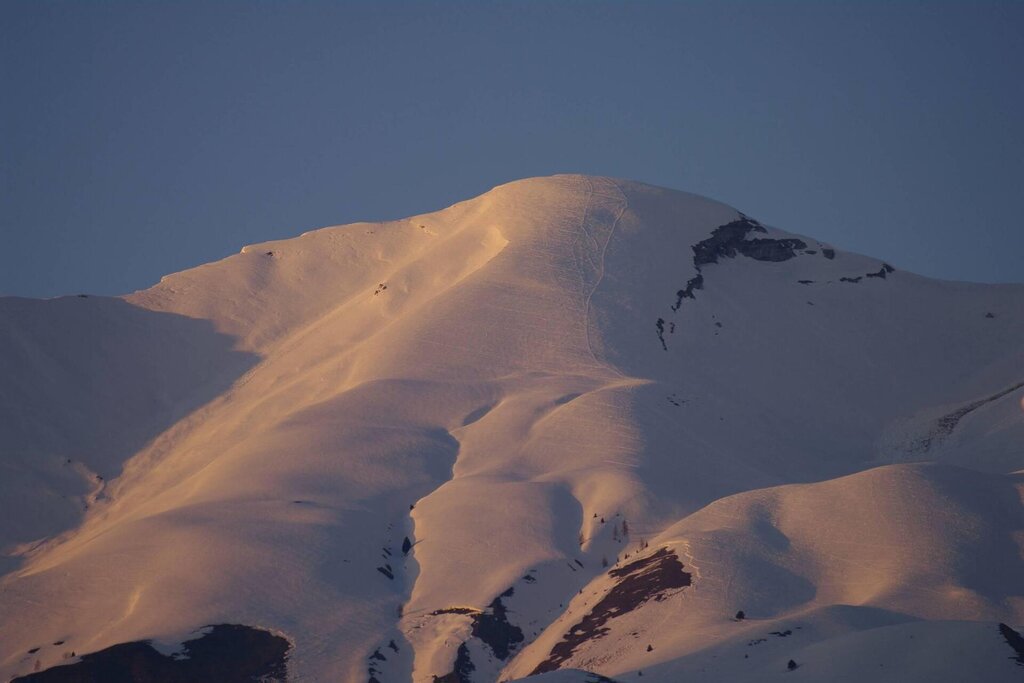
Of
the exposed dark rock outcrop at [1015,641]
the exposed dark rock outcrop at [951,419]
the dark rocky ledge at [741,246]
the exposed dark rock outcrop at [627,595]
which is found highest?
the dark rocky ledge at [741,246]

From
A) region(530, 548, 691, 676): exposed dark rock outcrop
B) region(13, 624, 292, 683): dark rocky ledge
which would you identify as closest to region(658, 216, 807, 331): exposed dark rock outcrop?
region(530, 548, 691, 676): exposed dark rock outcrop

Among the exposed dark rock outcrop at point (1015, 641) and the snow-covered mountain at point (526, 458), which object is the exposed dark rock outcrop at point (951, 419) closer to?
the snow-covered mountain at point (526, 458)

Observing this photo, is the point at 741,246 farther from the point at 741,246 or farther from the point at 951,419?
the point at 951,419

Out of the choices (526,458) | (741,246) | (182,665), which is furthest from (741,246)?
(182,665)

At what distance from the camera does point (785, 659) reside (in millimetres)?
31703

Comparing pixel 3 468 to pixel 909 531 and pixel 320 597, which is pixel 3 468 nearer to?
pixel 320 597

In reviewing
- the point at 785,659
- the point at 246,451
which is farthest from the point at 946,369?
the point at 785,659

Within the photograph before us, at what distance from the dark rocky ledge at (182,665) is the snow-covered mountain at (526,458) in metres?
0.12

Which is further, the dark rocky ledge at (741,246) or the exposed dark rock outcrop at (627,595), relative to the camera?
the dark rocky ledge at (741,246)

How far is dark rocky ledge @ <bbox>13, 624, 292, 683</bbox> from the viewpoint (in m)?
40.1

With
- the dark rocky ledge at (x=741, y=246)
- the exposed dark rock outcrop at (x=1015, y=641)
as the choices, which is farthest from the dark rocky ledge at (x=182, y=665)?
the dark rocky ledge at (x=741, y=246)

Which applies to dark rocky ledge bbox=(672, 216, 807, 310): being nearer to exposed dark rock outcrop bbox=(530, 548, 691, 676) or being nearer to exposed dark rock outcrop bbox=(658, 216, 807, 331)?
exposed dark rock outcrop bbox=(658, 216, 807, 331)

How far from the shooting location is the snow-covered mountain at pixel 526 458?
4078 cm

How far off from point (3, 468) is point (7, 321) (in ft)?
47.4
